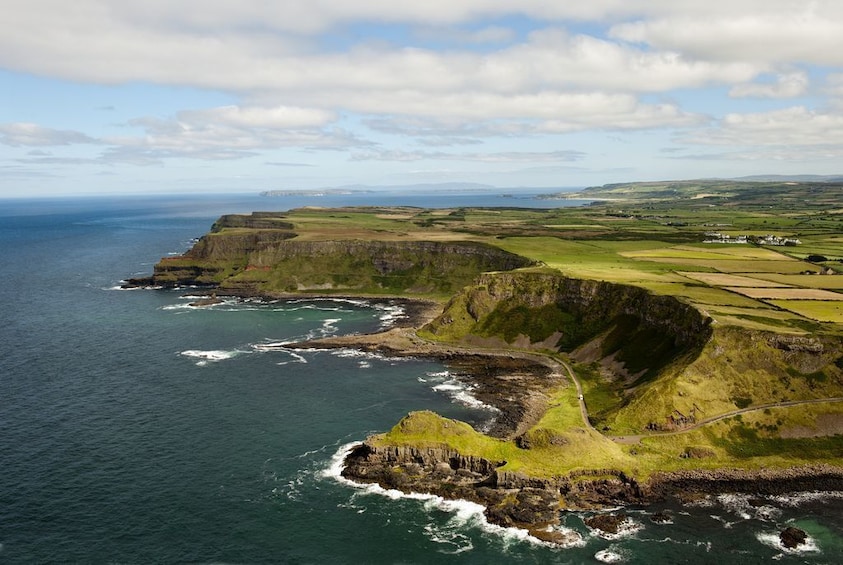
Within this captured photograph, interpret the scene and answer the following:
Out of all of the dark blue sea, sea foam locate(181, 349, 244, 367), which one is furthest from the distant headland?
sea foam locate(181, 349, 244, 367)

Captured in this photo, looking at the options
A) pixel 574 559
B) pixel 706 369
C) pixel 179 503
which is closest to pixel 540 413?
pixel 706 369

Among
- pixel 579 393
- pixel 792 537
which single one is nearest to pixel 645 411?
pixel 579 393

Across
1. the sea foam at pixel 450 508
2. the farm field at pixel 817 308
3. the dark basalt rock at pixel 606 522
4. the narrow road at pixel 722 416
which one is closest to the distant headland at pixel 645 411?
the narrow road at pixel 722 416

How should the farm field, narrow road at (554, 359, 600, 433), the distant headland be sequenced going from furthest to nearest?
the farm field, narrow road at (554, 359, 600, 433), the distant headland

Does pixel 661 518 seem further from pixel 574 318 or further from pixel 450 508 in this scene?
pixel 574 318

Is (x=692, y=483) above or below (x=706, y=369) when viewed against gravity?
below

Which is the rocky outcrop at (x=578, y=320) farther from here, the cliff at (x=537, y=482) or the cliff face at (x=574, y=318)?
the cliff at (x=537, y=482)

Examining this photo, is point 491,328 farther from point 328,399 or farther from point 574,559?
point 574,559

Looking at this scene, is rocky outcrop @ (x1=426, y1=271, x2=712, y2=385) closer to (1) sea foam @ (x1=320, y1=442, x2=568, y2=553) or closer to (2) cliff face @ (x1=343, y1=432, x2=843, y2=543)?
(2) cliff face @ (x1=343, y1=432, x2=843, y2=543)

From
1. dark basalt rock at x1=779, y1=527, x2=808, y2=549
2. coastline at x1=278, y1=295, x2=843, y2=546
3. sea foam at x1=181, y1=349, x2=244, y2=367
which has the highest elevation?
sea foam at x1=181, y1=349, x2=244, y2=367
